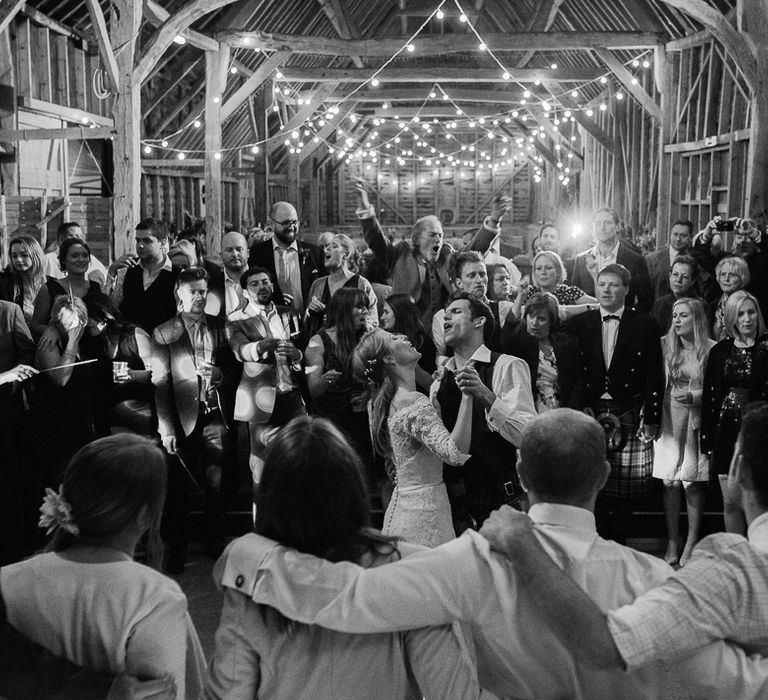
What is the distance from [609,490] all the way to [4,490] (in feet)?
9.24

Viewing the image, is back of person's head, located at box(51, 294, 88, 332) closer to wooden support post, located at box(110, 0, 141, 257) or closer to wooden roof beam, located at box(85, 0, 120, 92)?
wooden support post, located at box(110, 0, 141, 257)

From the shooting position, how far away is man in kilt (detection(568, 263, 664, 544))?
4.63 metres

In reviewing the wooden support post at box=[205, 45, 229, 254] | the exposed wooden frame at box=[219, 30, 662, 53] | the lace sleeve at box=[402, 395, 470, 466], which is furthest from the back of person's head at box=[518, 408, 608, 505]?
the exposed wooden frame at box=[219, 30, 662, 53]

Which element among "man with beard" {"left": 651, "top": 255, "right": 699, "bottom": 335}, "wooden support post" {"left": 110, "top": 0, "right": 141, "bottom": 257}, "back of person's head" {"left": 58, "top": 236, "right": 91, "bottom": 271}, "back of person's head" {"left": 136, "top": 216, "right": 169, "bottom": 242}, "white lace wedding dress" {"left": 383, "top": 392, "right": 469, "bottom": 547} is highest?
"wooden support post" {"left": 110, "top": 0, "right": 141, "bottom": 257}

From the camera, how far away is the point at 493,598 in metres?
1.75

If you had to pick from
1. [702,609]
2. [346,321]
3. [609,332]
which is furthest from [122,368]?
[702,609]

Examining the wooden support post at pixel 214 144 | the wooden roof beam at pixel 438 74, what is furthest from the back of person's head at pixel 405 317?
the wooden roof beam at pixel 438 74

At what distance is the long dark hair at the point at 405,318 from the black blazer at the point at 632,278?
70.6 inches

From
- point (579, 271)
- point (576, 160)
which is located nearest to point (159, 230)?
point (579, 271)

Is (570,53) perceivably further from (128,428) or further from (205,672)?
(205,672)

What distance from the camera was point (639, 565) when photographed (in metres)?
1.82

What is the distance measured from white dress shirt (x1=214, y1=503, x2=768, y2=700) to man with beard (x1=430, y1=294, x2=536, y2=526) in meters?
1.77

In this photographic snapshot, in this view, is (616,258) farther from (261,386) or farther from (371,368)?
(371,368)

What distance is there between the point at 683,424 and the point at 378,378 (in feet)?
6.15
